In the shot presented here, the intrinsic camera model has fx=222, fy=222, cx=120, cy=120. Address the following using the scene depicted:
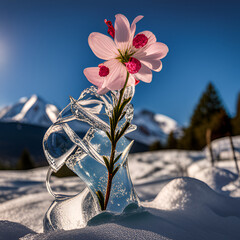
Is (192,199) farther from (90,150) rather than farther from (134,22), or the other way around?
(134,22)

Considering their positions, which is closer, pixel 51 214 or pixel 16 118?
pixel 51 214

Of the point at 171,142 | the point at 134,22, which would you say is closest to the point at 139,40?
the point at 134,22

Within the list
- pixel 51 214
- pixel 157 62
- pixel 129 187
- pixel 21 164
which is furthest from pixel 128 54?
pixel 21 164

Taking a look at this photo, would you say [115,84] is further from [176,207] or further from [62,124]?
[176,207]

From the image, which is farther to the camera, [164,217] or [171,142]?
[171,142]

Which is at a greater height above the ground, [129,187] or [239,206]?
[129,187]

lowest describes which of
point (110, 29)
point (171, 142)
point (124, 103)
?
point (171, 142)
